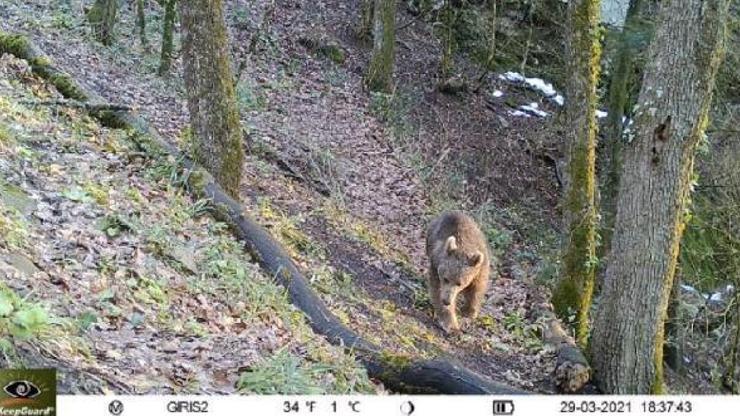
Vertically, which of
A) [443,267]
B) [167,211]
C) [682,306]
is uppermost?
[167,211]

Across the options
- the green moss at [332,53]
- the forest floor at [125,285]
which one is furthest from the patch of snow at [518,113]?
the forest floor at [125,285]

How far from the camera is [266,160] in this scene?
1225 cm

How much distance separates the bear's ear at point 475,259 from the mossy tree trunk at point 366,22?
1073 cm

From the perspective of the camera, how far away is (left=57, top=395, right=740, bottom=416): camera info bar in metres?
3.63

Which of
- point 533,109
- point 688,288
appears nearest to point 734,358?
point 688,288

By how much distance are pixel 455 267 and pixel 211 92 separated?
3.38 meters

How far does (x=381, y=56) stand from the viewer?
16891 mm

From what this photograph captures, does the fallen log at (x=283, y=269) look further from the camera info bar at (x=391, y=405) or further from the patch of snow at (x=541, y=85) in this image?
the patch of snow at (x=541, y=85)

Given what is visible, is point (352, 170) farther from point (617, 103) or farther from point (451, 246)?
point (617, 103)

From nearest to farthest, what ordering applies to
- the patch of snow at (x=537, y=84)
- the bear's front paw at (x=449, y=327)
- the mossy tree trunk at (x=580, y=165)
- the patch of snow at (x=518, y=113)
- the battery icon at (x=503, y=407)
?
the battery icon at (x=503, y=407), the bear's front paw at (x=449, y=327), the mossy tree trunk at (x=580, y=165), the patch of snow at (x=518, y=113), the patch of snow at (x=537, y=84)

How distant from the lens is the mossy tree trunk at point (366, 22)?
1903 cm

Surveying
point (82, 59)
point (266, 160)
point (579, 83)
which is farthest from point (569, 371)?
point (82, 59)

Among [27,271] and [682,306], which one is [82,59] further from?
[682,306]

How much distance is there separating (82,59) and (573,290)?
8501 millimetres
